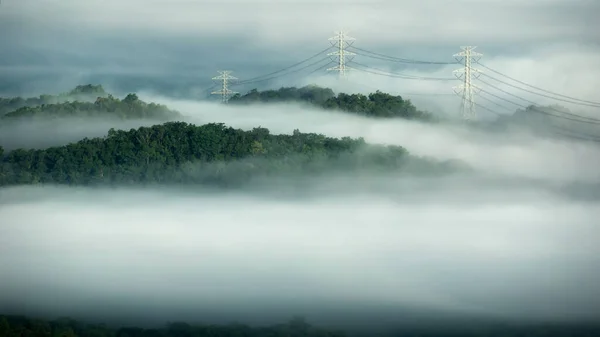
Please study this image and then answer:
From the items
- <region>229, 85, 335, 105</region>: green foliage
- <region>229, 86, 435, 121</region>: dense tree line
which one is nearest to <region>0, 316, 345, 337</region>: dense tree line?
<region>229, 86, 435, 121</region>: dense tree line

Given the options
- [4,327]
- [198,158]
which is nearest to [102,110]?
[198,158]

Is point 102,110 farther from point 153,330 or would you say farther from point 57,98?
point 153,330

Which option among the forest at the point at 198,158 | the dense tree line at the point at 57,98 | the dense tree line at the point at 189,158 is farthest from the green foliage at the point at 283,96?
the dense tree line at the point at 189,158

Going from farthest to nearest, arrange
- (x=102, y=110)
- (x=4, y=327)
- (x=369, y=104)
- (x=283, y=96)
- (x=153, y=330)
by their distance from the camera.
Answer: (x=283, y=96), (x=369, y=104), (x=102, y=110), (x=153, y=330), (x=4, y=327)

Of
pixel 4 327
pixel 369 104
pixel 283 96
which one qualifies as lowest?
pixel 4 327

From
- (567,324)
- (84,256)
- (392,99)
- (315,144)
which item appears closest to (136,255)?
(84,256)

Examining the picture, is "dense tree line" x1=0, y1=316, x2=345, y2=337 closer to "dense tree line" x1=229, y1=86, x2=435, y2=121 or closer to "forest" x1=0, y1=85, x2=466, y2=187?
"forest" x1=0, y1=85, x2=466, y2=187

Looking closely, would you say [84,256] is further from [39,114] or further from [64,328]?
[39,114]
